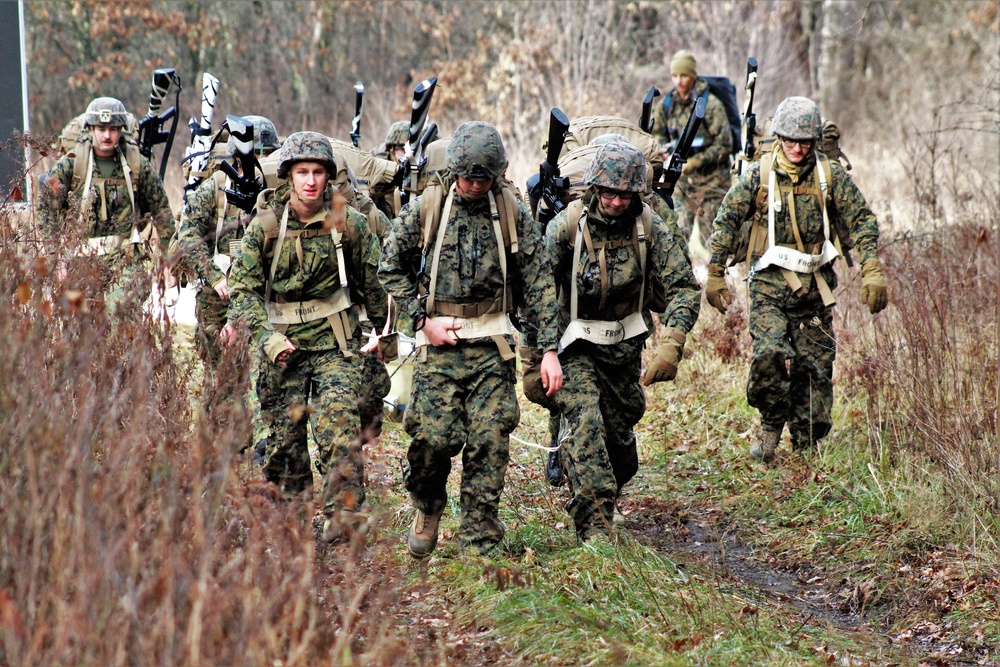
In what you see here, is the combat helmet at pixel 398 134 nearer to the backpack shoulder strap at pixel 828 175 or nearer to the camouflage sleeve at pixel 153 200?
the camouflage sleeve at pixel 153 200

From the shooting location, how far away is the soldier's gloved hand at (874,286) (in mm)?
7562

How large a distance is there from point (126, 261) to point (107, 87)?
62.6 feet

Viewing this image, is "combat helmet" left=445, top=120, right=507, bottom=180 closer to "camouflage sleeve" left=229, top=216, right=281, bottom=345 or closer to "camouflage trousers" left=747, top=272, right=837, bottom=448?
"camouflage sleeve" left=229, top=216, right=281, bottom=345

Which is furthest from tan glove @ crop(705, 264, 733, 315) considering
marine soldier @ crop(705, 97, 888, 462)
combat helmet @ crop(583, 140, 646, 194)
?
combat helmet @ crop(583, 140, 646, 194)

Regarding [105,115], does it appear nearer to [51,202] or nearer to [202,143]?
[202,143]

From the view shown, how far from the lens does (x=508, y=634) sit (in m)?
4.86

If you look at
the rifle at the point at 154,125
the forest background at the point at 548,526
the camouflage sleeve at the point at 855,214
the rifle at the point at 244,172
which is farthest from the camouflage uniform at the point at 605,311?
the rifle at the point at 154,125

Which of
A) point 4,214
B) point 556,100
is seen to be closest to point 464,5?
point 556,100

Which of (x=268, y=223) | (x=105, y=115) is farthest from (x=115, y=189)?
(x=268, y=223)

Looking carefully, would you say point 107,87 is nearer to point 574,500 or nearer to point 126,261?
point 126,261

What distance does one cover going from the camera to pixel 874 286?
757 centimetres

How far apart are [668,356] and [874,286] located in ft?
6.71

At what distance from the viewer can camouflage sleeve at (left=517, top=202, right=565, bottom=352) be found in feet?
19.6

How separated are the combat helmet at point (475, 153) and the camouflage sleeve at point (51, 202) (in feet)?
9.49
